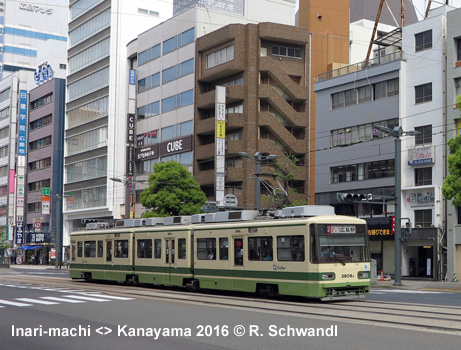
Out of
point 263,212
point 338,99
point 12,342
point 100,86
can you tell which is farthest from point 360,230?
point 100,86

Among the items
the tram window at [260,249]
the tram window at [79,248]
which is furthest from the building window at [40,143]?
the tram window at [260,249]

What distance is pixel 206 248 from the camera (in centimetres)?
2717

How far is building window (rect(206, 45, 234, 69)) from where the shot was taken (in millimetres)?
60534

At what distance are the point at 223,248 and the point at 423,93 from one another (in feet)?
85.5

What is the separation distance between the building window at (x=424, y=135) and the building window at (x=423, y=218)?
466 centimetres

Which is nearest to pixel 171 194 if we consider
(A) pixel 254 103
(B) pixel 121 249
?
(A) pixel 254 103

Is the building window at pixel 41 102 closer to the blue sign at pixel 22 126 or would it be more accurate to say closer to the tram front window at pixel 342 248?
the blue sign at pixel 22 126

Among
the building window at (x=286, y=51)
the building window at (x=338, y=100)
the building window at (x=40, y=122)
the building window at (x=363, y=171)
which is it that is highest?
the building window at (x=286, y=51)

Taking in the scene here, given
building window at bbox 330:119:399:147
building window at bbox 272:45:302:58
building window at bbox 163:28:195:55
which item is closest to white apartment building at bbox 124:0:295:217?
building window at bbox 163:28:195:55

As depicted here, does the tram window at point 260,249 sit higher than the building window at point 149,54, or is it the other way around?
the building window at point 149,54

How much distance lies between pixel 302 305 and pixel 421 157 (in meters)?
27.2

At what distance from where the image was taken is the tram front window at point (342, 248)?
22.4 meters

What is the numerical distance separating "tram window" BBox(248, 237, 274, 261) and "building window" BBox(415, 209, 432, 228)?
24.0 meters

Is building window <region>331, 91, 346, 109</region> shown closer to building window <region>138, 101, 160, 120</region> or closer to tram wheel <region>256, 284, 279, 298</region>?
building window <region>138, 101, 160, 120</region>
